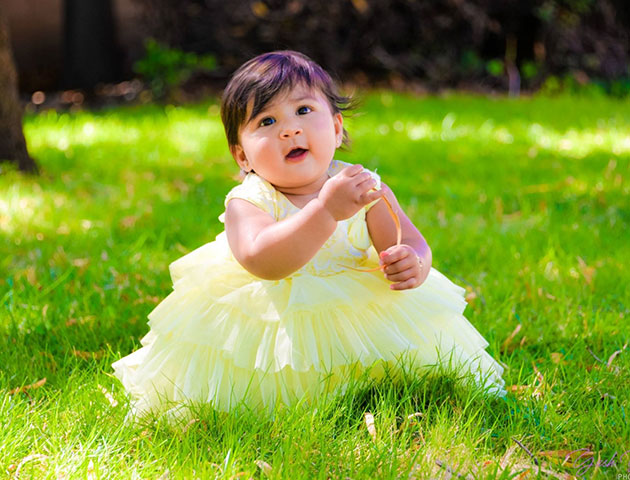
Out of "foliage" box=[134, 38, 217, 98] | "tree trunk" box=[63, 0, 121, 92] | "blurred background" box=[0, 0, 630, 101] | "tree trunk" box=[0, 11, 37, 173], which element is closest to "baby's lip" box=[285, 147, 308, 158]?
"tree trunk" box=[0, 11, 37, 173]

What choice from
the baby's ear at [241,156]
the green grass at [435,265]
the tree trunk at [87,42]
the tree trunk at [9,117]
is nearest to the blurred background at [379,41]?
the tree trunk at [87,42]

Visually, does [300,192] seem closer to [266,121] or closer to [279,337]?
[266,121]

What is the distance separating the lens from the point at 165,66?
6.68 metres

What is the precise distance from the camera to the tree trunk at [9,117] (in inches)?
163

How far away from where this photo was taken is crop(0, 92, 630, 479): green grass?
1.70 m

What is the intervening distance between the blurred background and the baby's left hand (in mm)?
5467

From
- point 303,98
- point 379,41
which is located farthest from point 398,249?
point 379,41

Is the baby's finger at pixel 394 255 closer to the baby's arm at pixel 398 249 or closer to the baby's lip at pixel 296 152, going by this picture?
the baby's arm at pixel 398 249

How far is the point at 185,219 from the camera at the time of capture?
3.54 m

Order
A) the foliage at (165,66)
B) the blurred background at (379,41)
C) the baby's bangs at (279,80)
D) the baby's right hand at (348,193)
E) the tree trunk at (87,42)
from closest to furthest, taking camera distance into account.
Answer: the baby's right hand at (348,193) → the baby's bangs at (279,80) → the foliage at (165,66) → the blurred background at (379,41) → the tree trunk at (87,42)

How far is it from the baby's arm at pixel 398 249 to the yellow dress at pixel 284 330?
0.12ft

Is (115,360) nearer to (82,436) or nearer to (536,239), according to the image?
(82,436)

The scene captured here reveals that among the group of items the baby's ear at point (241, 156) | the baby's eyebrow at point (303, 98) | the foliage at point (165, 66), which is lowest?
the foliage at point (165, 66)

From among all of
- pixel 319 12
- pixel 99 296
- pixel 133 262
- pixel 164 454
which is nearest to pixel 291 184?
pixel 164 454
